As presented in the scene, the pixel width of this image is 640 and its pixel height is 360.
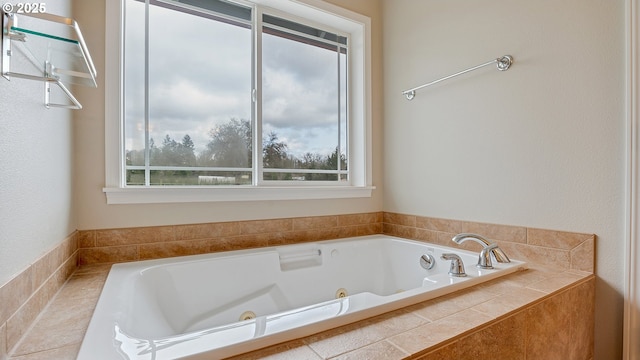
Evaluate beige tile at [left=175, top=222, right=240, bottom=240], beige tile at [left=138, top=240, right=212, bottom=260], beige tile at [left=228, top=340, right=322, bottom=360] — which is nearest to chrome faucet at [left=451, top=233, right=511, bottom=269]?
beige tile at [left=228, top=340, right=322, bottom=360]

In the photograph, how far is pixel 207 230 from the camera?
5.55ft

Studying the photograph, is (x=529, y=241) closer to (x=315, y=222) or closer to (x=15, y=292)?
(x=315, y=222)

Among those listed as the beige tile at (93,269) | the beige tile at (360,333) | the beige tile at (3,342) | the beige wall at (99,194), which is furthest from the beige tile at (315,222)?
the beige tile at (3,342)

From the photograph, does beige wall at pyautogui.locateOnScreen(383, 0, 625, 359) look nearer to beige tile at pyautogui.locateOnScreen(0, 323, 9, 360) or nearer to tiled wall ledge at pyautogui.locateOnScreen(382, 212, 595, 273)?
tiled wall ledge at pyautogui.locateOnScreen(382, 212, 595, 273)

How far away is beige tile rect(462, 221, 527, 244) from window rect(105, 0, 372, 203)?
2.53 ft

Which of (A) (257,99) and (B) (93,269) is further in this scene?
(A) (257,99)

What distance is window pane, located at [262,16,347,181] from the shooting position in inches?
81.4

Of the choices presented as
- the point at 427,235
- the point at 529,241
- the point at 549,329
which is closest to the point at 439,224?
the point at 427,235

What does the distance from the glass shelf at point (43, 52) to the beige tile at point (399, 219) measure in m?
1.91

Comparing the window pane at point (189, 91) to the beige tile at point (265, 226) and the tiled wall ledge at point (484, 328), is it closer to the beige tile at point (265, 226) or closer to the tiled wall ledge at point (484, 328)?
the beige tile at point (265, 226)

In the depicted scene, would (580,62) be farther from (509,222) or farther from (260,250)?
(260,250)

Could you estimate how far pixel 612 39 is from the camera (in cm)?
125

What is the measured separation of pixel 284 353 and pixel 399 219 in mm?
1661

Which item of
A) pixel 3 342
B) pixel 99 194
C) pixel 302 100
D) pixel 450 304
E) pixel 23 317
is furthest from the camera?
pixel 302 100
